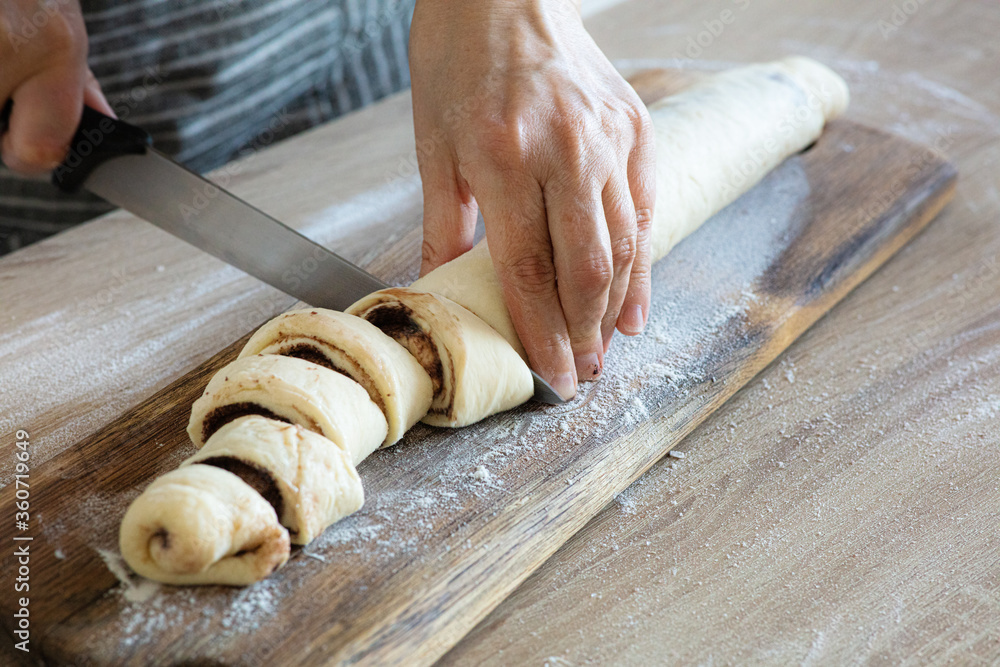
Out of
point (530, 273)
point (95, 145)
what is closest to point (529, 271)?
point (530, 273)

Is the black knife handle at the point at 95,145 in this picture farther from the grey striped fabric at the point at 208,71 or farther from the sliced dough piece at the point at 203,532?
the sliced dough piece at the point at 203,532

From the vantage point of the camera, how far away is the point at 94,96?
1.90 metres

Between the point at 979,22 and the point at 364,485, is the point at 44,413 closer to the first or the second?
the point at 364,485

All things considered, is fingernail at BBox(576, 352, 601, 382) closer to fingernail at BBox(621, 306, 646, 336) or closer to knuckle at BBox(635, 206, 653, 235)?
fingernail at BBox(621, 306, 646, 336)

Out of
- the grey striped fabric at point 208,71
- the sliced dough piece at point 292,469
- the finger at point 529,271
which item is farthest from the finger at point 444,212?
the grey striped fabric at point 208,71

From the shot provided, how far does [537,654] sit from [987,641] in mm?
667

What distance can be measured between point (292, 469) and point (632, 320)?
74 centimetres

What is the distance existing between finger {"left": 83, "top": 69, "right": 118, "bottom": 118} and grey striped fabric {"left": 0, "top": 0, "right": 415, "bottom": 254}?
147 mm

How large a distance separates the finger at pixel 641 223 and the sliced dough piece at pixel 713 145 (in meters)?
0.18

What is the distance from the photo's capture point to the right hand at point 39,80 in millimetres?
1703

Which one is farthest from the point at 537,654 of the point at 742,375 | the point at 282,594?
the point at 742,375

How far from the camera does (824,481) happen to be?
4.45 feet

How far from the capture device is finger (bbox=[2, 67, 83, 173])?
1698mm

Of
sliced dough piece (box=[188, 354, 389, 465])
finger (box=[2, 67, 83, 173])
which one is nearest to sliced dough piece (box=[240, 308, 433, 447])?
sliced dough piece (box=[188, 354, 389, 465])
